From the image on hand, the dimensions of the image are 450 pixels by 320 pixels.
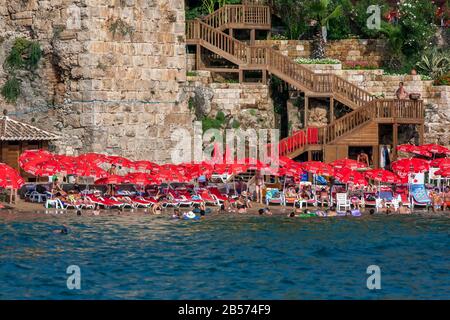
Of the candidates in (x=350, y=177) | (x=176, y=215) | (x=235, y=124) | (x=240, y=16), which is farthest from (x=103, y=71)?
(x=350, y=177)

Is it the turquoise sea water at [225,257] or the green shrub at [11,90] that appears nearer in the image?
the turquoise sea water at [225,257]

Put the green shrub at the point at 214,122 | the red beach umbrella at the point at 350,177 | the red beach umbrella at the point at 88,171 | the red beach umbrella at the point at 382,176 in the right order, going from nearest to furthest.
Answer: the red beach umbrella at the point at 350,177
the red beach umbrella at the point at 88,171
the red beach umbrella at the point at 382,176
the green shrub at the point at 214,122

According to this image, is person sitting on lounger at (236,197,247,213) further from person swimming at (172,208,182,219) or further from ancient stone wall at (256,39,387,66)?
ancient stone wall at (256,39,387,66)

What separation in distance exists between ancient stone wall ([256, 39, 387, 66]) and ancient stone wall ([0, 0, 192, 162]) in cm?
577

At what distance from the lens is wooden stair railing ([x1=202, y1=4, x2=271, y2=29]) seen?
7012cm

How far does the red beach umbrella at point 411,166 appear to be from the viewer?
6122cm

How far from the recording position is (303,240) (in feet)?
176

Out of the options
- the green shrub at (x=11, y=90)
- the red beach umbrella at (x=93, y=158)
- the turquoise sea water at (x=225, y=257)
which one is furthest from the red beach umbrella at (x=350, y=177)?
the green shrub at (x=11, y=90)

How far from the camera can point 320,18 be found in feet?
228

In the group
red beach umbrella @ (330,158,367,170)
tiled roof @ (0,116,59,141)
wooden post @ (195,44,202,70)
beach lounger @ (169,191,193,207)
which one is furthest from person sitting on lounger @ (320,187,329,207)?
tiled roof @ (0,116,59,141)

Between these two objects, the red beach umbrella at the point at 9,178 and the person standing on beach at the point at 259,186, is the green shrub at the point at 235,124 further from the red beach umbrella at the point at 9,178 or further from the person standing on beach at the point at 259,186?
the red beach umbrella at the point at 9,178

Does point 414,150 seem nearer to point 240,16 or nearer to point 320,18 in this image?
point 320,18

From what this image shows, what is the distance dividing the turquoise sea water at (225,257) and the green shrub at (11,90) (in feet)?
33.8
